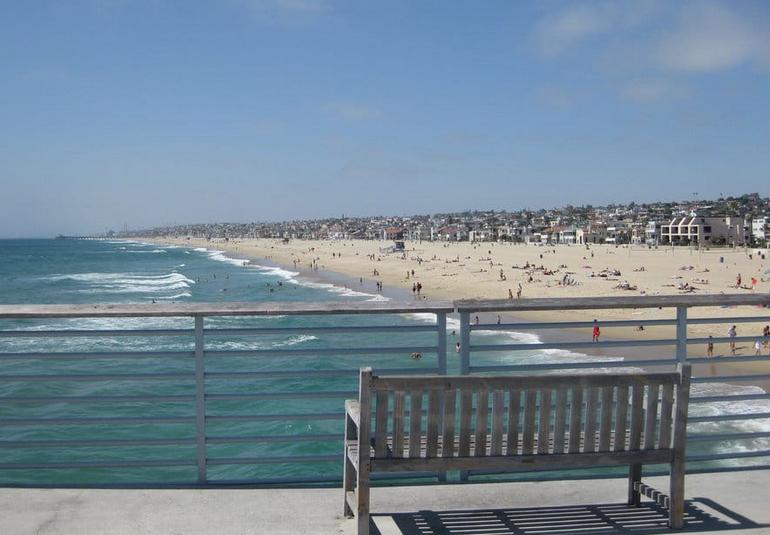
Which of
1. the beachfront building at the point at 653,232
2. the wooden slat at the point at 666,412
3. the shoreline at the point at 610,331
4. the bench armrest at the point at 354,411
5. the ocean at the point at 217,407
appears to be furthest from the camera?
the beachfront building at the point at 653,232

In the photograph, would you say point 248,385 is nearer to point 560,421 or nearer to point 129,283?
point 560,421

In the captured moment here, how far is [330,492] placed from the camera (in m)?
4.56

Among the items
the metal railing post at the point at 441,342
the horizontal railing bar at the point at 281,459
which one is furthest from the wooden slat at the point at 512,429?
the horizontal railing bar at the point at 281,459

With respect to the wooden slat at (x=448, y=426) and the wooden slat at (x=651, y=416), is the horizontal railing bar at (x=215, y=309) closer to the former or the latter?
the wooden slat at (x=448, y=426)

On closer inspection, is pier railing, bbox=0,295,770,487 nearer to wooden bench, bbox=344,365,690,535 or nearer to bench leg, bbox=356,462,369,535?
wooden bench, bbox=344,365,690,535

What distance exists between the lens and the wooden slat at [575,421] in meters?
3.72

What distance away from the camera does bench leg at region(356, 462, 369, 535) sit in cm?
359

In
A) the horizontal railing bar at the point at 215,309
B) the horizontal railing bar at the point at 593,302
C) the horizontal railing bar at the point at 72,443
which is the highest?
the horizontal railing bar at the point at 593,302

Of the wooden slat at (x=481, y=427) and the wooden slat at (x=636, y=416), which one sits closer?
the wooden slat at (x=481, y=427)

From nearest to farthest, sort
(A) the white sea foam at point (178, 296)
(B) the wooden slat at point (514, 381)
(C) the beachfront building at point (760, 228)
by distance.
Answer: (B) the wooden slat at point (514, 381)
(A) the white sea foam at point (178, 296)
(C) the beachfront building at point (760, 228)

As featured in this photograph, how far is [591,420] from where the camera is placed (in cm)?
373

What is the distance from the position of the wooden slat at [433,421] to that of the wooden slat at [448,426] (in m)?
0.04

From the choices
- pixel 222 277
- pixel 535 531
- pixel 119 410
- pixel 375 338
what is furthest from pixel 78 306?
pixel 222 277

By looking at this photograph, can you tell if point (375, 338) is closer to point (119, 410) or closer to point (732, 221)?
point (119, 410)
